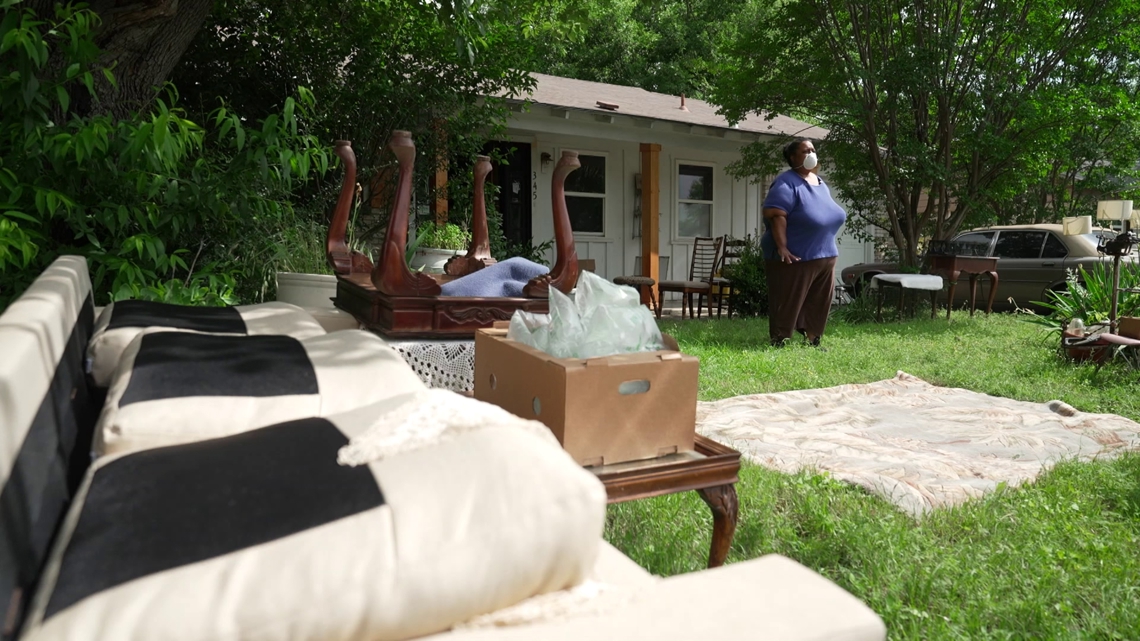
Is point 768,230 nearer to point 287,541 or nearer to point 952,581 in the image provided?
point 952,581

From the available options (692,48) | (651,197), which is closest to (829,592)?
(651,197)

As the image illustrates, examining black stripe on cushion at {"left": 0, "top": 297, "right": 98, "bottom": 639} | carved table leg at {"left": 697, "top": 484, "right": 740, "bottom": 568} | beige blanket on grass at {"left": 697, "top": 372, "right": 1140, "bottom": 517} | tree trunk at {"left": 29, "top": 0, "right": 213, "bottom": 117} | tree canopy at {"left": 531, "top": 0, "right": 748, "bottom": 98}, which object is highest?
tree canopy at {"left": 531, "top": 0, "right": 748, "bottom": 98}

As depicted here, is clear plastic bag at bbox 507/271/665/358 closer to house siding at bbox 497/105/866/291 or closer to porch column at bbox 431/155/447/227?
porch column at bbox 431/155/447/227

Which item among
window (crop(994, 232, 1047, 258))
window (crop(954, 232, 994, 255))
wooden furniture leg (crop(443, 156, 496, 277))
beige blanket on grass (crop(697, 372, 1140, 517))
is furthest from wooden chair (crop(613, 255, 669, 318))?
window (crop(994, 232, 1047, 258))

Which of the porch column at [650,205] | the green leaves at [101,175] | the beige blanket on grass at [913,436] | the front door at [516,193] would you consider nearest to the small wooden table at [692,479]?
the beige blanket on grass at [913,436]

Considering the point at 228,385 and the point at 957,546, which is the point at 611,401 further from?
the point at 957,546

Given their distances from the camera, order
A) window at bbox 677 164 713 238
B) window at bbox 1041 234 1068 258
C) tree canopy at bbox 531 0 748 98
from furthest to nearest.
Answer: tree canopy at bbox 531 0 748 98
window at bbox 677 164 713 238
window at bbox 1041 234 1068 258

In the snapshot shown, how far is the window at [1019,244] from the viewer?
37.3ft

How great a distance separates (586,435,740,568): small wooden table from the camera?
1539 millimetres

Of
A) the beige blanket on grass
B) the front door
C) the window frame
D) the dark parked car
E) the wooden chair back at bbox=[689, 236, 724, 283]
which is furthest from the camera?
the wooden chair back at bbox=[689, 236, 724, 283]

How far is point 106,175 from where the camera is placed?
3.48 meters

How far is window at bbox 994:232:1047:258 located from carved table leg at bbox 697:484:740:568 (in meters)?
11.6

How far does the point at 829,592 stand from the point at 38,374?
964mm

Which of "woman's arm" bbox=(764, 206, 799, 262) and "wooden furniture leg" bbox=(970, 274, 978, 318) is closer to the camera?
"woman's arm" bbox=(764, 206, 799, 262)
